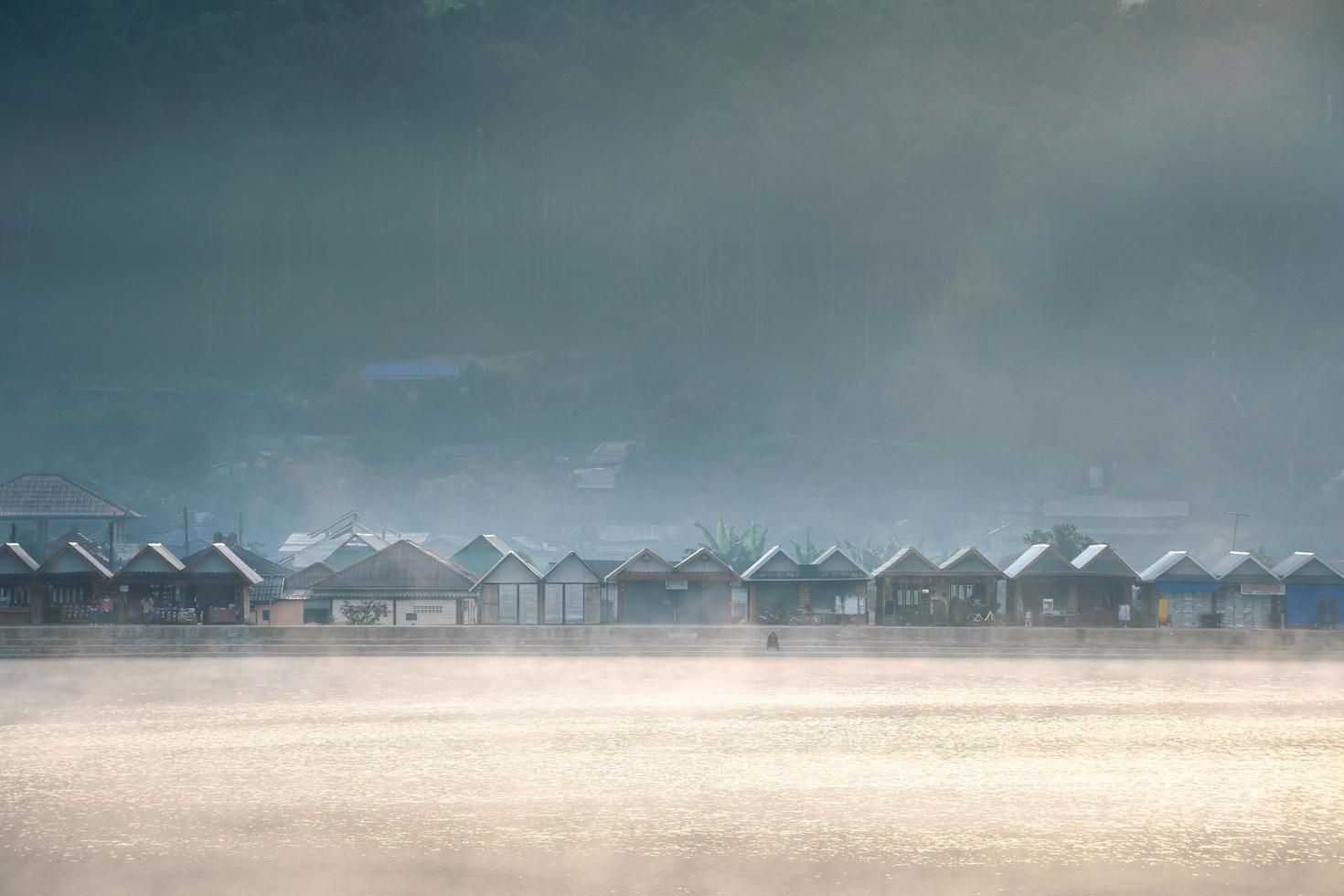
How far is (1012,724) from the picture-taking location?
41094 mm

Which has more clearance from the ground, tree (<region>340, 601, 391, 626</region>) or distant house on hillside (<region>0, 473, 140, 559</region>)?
distant house on hillside (<region>0, 473, 140, 559</region>)

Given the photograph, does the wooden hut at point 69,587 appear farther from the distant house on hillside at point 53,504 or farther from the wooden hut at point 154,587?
the distant house on hillside at point 53,504

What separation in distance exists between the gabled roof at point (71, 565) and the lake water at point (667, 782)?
11.5m

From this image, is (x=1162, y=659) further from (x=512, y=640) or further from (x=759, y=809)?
(x=759, y=809)

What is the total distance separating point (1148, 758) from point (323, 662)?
110 feet

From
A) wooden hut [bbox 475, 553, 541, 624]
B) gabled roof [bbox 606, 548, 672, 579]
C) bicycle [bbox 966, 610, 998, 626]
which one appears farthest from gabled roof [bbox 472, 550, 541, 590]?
bicycle [bbox 966, 610, 998, 626]

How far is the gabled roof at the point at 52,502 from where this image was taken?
95562 millimetres

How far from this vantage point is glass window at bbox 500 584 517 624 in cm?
6544

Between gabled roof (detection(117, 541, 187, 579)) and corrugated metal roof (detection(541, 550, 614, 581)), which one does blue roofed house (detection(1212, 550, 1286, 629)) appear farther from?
gabled roof (detection(117, 541, 187, 579))

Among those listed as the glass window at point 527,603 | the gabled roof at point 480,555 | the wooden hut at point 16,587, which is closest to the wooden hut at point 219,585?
→ the wooden hut at point 16,587

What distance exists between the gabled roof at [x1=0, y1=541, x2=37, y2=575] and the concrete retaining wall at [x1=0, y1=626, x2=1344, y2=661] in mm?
4116

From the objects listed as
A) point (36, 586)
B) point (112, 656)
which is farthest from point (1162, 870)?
point (36, 586)

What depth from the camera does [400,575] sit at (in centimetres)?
6531

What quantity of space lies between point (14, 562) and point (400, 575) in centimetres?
1804
